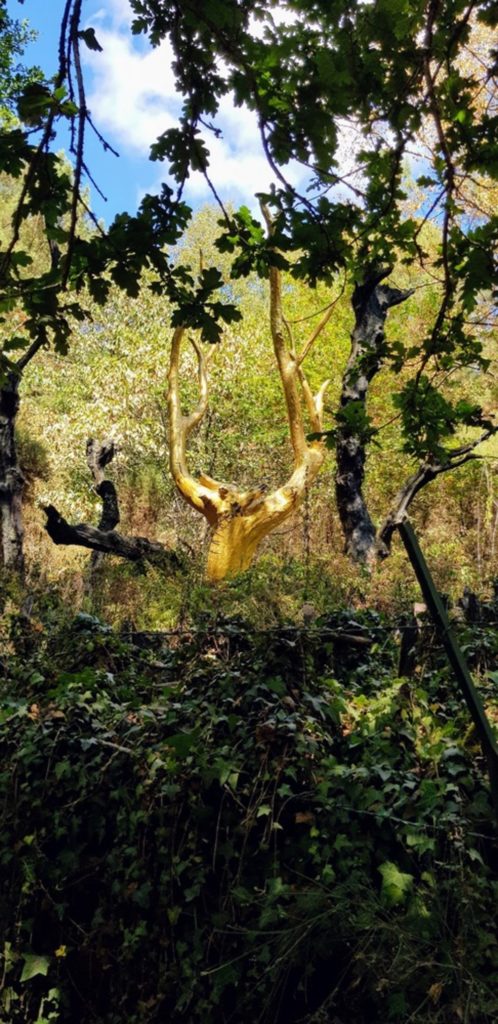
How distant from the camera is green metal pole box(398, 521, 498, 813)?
2367 mm

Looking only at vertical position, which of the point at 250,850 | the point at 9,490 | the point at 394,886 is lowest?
the point at 394,886

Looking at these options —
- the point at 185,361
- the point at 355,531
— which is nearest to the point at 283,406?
the point at 185,361

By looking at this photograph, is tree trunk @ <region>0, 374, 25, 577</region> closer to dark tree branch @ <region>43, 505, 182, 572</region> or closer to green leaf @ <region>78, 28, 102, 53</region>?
dark tree branch @ <region>43, 505, 182, 572</region>

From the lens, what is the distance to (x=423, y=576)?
2.49m

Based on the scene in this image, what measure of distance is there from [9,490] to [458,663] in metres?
11.2

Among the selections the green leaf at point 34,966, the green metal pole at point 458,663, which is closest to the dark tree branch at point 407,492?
the green leaf at point 34,966

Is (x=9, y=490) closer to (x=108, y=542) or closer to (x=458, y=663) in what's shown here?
(x=108, y=542)

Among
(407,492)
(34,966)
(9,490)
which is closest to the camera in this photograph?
(34,966)

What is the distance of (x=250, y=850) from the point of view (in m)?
Answer: 3.18

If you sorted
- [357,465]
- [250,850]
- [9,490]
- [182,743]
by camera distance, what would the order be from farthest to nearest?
[357,465], [9,490], [182,743], [250,850]

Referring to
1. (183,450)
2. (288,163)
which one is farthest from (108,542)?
(288,163)

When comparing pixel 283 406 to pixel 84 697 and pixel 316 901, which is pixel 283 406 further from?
pixel 316 901

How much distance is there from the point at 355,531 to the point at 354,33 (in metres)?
10.1

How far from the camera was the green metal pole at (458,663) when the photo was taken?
2.37 m
